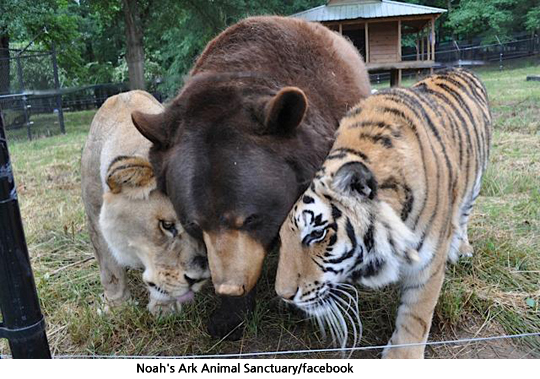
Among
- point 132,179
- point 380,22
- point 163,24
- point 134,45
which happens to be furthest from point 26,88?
point 132,179

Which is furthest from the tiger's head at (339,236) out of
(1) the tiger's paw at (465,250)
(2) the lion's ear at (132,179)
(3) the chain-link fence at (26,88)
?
(3) the chain-link fence at (26,88)

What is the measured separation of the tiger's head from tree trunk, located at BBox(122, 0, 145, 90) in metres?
16.0

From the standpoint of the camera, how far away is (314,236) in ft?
6.82

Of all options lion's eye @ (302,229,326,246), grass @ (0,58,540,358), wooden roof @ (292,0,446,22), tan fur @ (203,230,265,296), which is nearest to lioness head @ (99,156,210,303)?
tan fur @ (203,230,265,296)

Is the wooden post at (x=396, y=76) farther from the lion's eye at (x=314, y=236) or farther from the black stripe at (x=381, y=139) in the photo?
the lion's eye at (x=314, y=236)

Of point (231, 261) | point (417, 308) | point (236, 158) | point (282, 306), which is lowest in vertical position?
point (282, 306)

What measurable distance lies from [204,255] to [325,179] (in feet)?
2.76

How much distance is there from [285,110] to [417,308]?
4.10ft

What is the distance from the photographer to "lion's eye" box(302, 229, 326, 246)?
81.4 inches

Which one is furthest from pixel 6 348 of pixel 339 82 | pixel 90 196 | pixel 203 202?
pixel 339 82

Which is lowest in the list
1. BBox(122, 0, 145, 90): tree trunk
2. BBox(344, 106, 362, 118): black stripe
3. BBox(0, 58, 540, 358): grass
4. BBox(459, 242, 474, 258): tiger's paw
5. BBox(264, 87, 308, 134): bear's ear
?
BBox(0, 58, 540, 358): grass

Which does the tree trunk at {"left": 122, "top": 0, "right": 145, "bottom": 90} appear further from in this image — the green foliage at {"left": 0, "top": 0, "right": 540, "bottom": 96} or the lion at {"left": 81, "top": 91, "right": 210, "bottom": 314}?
the lion at {"left": 81, "top": 91, "right": 210, "bottom": 314}

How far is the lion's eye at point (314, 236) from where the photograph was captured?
2.07 metres

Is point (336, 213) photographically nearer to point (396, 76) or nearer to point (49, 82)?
point (396, 76)
